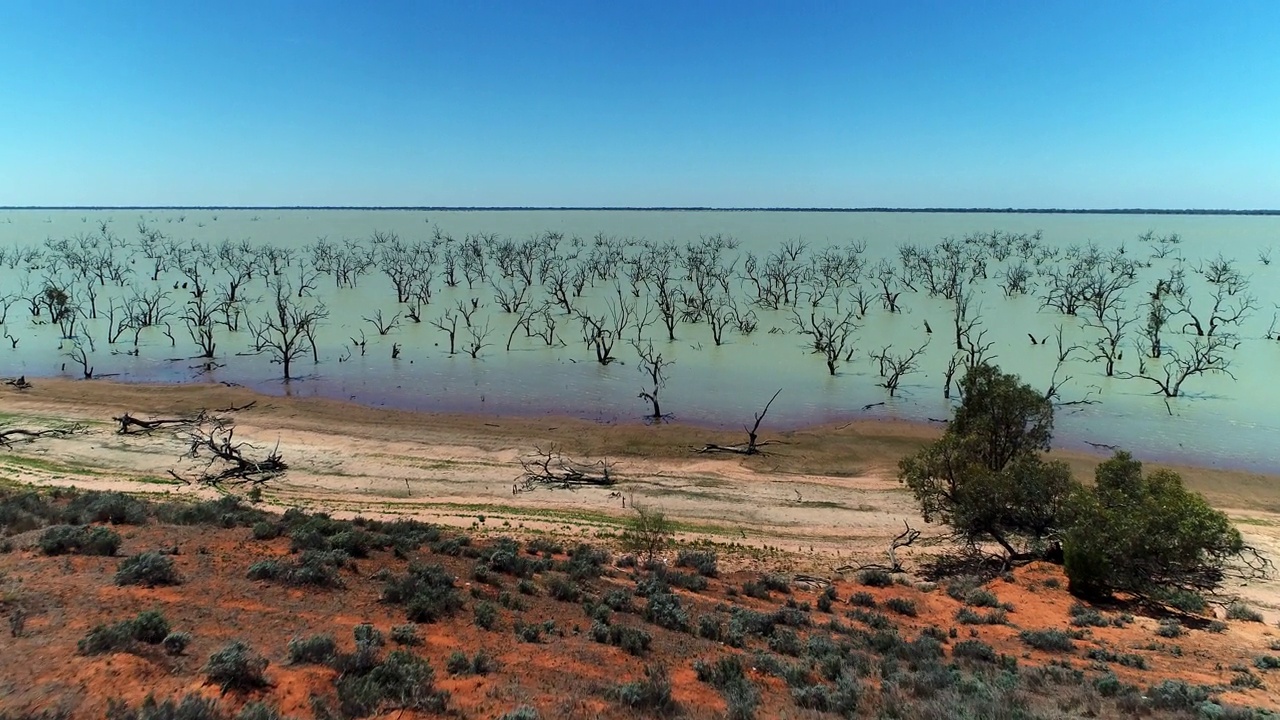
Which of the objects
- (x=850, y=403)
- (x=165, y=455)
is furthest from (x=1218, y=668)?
(x=165, y=455)

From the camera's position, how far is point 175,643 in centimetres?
668

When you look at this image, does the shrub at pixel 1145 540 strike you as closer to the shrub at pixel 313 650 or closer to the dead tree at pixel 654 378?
the shrub at pixel 313 650

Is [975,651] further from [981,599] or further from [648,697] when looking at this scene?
[648,697]

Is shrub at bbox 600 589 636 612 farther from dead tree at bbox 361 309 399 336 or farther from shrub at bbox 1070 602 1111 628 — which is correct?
dead tree at bbox 361 309 399 336

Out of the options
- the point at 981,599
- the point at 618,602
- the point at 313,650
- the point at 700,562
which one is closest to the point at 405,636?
the point at 313,650

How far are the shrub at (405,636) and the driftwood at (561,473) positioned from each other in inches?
343

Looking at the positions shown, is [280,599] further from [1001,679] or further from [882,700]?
[1001,679]

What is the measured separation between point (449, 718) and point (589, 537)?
748 cm

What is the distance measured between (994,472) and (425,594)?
1117 centimetres

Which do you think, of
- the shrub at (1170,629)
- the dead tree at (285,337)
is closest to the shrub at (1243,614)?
the shrub at (1170,629)

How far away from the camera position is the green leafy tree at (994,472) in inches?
522

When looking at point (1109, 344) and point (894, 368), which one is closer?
point (894, 368)

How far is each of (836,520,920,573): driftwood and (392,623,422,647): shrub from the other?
8.07 m

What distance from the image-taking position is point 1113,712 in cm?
676
